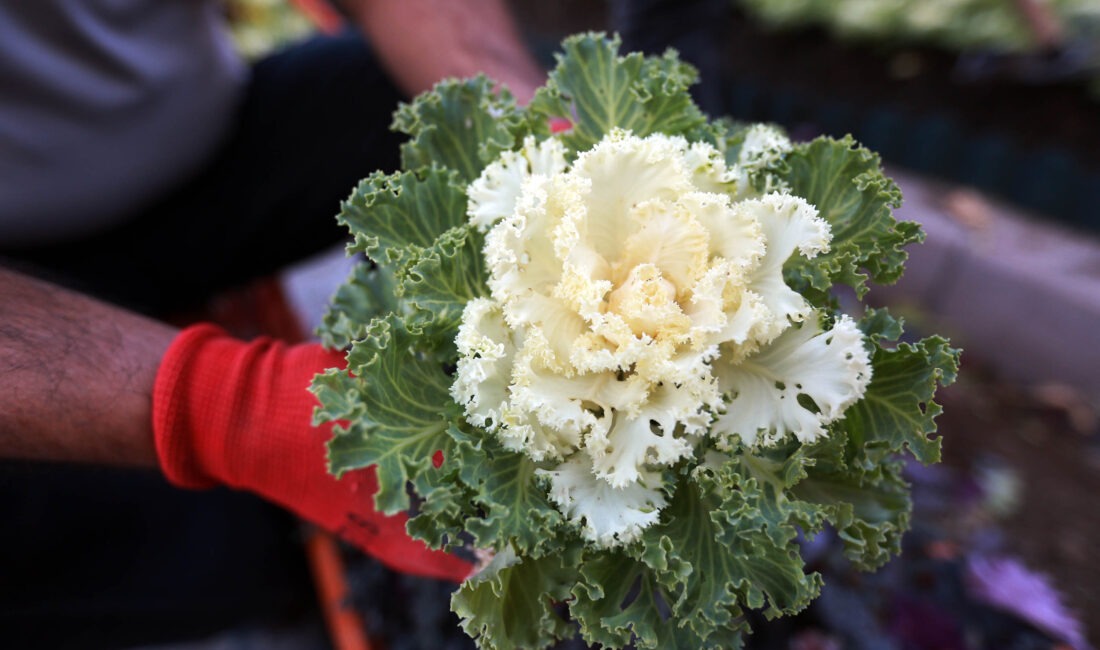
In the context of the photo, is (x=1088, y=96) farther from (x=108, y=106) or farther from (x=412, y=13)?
(x=108, y=106)

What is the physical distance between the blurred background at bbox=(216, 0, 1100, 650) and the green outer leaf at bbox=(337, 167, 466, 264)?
120 centimetres

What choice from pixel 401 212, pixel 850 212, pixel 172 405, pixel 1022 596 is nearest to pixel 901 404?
pixel 850 212

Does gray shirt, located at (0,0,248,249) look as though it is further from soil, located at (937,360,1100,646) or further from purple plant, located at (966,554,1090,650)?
soil, located at (937,360,1100,646)

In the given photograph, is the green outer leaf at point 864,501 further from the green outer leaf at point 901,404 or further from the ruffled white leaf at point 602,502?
the ruffled white leaf at point 602,502

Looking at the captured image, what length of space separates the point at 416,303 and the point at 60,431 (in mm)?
624

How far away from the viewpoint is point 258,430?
127 centimetres

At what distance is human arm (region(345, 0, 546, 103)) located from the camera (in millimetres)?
1963

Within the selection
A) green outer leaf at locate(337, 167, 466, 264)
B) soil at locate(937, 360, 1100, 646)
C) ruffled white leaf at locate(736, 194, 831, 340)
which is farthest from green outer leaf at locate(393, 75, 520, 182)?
soil at locate(937, 360, 1100, 646)

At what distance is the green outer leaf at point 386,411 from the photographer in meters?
1.00

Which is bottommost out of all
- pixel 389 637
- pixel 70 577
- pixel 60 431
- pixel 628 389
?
pixel 389 637

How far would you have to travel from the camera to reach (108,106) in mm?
1943

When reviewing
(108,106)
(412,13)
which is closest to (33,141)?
(108,106)

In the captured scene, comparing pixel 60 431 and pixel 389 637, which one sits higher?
pixel 60 431

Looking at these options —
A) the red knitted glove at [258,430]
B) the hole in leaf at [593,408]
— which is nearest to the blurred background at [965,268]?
the red knitted glove at [258,430]
